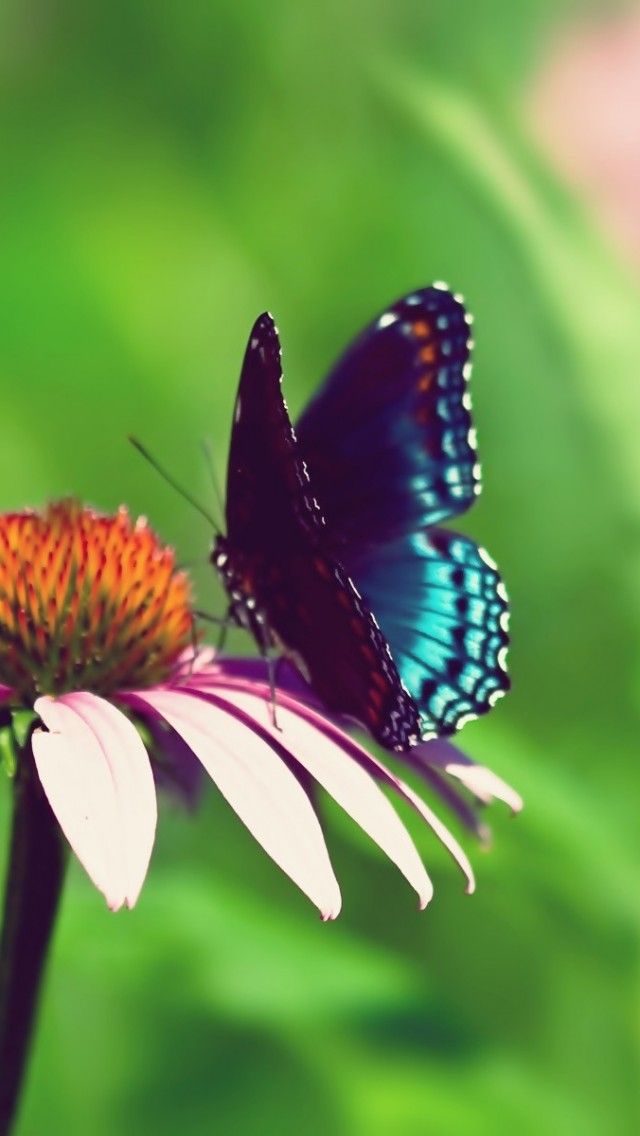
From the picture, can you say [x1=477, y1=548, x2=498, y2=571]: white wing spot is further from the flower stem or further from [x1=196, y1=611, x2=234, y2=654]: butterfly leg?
the flower stem

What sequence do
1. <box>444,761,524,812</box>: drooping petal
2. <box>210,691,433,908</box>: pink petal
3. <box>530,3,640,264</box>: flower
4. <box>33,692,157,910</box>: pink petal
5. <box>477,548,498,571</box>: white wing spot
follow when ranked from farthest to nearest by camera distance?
1. <box>530,3,640,264</box>: flower
2. <box>477,548,498,571</box>: white wing spot
3. <box>444,761,524,812</box>: drooping petal
4. <box>210,691,433,908</box>: pink petal
5. <box>33,692,157,910</box>: pink petal

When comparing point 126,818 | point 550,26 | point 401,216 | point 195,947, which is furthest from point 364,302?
point 126,818

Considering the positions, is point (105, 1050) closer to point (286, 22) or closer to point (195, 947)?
point (195, 947)

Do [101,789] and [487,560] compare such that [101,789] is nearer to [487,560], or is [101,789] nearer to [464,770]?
[464,770]

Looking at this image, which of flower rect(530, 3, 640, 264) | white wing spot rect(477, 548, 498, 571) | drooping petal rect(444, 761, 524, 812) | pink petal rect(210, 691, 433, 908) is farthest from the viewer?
flower rect(530, 3, 640, 264)

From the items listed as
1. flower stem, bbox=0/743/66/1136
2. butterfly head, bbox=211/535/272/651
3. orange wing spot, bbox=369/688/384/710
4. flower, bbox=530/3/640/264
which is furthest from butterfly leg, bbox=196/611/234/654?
flower, bbox=530/3/640/264

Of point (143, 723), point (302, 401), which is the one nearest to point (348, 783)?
point (143, 723)
